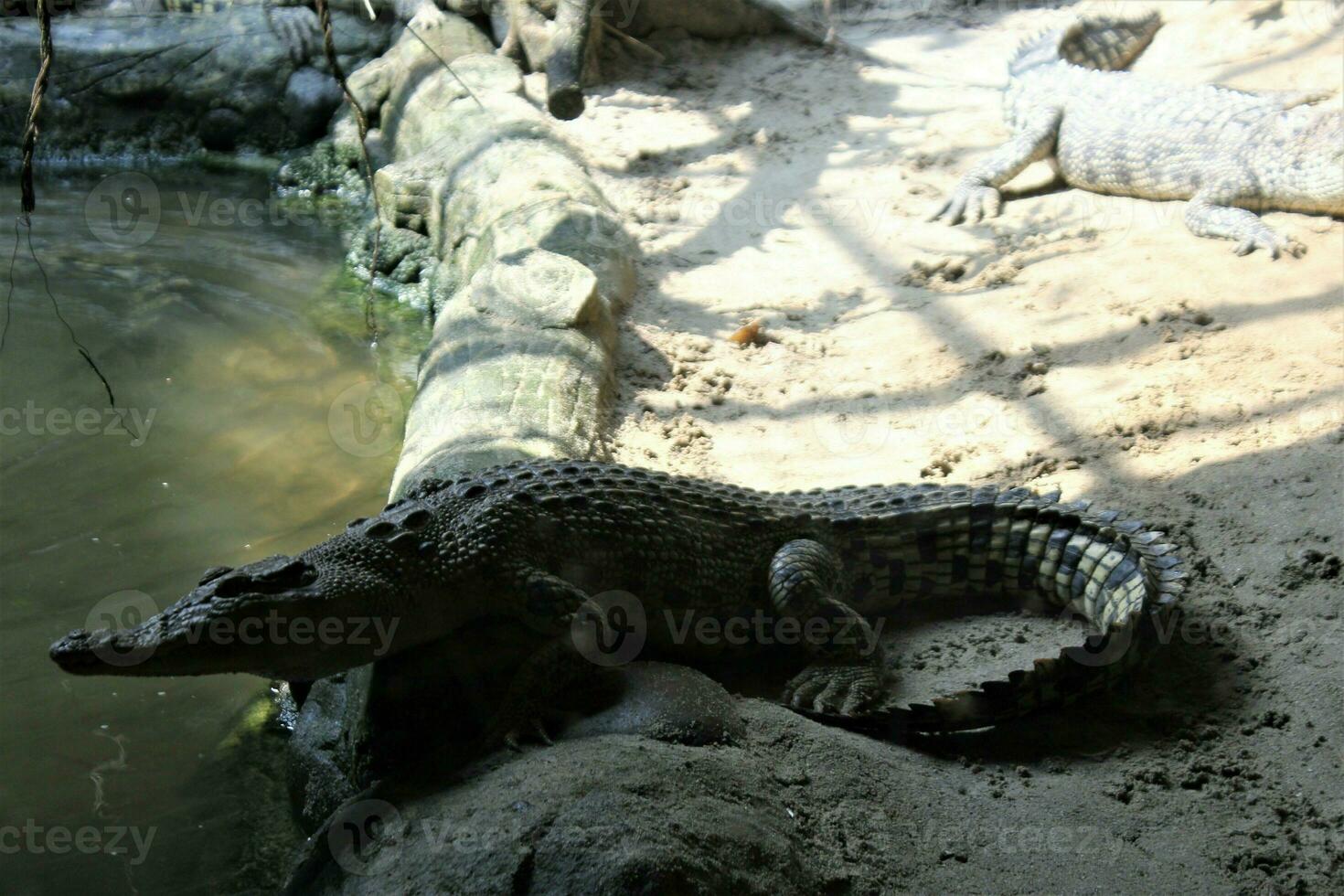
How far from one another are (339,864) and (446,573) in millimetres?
685

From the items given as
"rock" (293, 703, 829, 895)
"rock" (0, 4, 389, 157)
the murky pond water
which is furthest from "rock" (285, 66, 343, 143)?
"rock" (293, 703, 829, 895)

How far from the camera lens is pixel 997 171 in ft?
20.4

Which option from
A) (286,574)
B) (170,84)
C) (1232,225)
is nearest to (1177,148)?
(1232,225)

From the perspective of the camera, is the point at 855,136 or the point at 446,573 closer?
the point at 446,573

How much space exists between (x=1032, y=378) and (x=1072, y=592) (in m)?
1.58

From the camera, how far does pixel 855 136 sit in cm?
723

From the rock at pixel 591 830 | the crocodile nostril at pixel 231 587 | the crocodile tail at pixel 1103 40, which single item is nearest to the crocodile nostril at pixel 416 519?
the crocodile nostril at pixel 231 587

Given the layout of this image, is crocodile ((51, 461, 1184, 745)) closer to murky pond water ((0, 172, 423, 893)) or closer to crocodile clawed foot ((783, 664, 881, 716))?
crocodile clawed foot ((783, 664, 881, 716))

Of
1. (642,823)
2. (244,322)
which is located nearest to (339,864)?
(642,823)

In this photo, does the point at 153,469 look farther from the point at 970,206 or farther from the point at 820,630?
the point at 970,206

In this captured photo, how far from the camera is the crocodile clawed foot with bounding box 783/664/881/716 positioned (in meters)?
2.66

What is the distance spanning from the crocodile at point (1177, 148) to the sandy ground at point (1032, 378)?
135 millimetres

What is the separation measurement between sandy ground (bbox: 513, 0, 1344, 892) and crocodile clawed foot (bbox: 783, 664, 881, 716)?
18cm

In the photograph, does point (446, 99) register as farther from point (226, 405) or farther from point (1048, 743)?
point (1048, 743)
